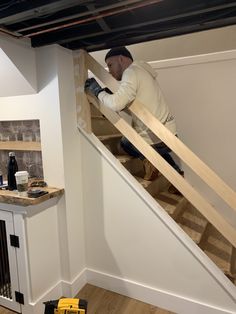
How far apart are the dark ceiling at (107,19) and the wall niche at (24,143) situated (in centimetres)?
67

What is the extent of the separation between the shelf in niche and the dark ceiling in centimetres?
77

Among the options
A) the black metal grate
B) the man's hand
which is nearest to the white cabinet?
the black metal grate

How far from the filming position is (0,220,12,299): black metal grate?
1.84m

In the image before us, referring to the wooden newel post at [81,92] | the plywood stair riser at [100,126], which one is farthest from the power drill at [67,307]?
the plywood stair riser at [100,126]

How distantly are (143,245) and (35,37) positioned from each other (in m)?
1.75

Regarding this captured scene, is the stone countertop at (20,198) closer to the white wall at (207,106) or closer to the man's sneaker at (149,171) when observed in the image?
the man's sneaker at (149,171)

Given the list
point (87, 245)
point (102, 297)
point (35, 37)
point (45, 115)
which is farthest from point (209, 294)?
point (35, 37)

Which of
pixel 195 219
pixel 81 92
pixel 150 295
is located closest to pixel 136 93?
pixel 81 92

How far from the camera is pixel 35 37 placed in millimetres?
1704

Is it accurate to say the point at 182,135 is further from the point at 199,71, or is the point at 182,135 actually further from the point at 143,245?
the point at 143,245

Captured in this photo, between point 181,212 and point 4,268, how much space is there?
5.17 ft

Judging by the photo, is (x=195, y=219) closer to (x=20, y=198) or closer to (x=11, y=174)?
(x=20, y=198)

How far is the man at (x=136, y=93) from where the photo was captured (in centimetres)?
174

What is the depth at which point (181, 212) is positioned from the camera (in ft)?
7.30
